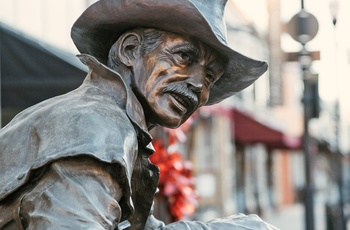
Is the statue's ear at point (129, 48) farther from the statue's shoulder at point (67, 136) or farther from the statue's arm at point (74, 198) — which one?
the statue's arm at point (74, 198)

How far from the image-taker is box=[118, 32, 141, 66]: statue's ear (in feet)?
8.80

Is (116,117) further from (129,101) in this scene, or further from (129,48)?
(129,48)

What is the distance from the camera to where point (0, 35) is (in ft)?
31.7

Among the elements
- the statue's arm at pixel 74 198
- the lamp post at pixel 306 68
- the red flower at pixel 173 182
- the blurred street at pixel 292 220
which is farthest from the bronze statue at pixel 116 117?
the blurred street at pixel 292 220

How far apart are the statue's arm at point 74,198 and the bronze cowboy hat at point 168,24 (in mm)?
553

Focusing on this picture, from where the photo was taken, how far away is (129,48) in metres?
2.71

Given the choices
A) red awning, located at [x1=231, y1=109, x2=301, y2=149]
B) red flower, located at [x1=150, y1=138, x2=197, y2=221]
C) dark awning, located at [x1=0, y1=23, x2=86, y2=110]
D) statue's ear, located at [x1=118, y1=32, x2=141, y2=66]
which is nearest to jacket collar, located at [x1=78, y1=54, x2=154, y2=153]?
statue's ear, located at [x1=118, y1=32, x2=141, y2=66]

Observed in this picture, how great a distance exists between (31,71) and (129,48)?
677 centimetres

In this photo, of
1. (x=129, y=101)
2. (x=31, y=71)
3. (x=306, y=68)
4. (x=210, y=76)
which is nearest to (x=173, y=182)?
(x=31, y=71)

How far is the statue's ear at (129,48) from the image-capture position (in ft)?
8.80

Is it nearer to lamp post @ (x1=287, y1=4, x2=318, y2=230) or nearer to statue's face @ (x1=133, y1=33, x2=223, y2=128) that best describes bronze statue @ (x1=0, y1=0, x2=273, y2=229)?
statue's face @ (x1=133, y1=33, x2=223, y2=128)

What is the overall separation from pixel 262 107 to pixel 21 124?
3423cm

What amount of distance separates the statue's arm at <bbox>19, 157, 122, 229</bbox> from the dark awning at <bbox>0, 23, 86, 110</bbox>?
6.49m

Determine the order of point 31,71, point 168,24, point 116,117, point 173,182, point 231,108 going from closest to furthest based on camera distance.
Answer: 1. point 116,117
2. point 168,24
3. point 173,182
4. point 31,71
5. point 231,108
